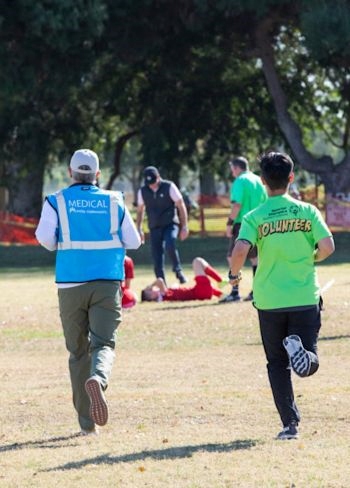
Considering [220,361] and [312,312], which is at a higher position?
[312,312]

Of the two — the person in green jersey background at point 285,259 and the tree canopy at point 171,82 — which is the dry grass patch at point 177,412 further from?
the tree canopy at point 171,82

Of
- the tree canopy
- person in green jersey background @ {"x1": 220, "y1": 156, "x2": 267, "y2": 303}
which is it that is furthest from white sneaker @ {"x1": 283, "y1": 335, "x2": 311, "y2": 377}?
the tree canopy

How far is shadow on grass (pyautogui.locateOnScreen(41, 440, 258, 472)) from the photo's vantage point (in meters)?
7.99

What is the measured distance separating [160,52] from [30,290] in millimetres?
18001

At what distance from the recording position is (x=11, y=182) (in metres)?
46.0

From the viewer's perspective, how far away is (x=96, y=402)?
335 inches

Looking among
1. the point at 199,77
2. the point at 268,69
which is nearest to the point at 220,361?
the point at 268,69

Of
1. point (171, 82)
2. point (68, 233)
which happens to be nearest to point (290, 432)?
point (68, 233)

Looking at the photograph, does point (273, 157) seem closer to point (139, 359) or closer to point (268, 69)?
point (139, 359)

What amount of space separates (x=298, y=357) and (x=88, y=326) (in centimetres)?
171

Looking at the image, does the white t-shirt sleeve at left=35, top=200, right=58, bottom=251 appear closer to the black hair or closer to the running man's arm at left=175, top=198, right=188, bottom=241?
the black hair

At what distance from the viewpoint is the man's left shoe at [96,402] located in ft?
27.8

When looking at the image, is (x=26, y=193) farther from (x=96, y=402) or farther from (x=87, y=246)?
(x=96, y=402)

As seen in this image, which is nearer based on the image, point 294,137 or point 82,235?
point 82,235
